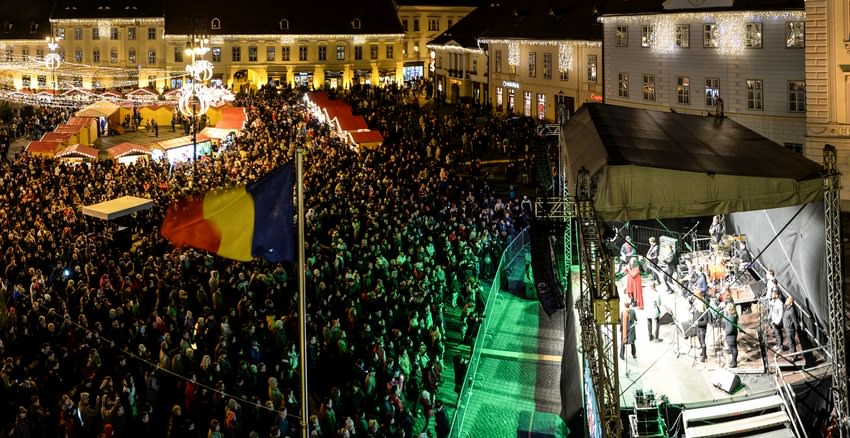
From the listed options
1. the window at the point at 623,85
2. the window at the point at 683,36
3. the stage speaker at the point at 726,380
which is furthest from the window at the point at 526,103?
the stage speaker at the point at 726,380

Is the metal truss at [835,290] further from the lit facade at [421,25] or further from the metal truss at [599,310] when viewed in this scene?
the lit facade at [421,25]

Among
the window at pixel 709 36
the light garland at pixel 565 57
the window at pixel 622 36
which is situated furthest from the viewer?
the light garland at pixel 565 57

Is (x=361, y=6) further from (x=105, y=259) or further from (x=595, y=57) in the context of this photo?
(x=105, y=259)

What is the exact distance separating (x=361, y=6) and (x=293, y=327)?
66828mm

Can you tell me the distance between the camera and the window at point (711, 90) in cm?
3567

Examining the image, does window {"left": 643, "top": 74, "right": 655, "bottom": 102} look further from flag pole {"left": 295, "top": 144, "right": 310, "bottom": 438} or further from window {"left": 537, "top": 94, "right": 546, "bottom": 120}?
flag pole {"left": 295, "top": 144, "right": 310, "bottom": 438}

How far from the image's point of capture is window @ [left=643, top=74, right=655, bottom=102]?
39.5 metres

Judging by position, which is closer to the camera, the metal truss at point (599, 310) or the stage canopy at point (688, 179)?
the metal truss at point (599, 310)

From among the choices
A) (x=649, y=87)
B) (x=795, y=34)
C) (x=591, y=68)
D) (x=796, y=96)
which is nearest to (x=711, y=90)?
(x=649, y=87)

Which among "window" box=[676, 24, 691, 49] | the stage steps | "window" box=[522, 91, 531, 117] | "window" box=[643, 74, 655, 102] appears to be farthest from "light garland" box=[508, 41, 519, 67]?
the stage steps

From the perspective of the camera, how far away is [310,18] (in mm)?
78125

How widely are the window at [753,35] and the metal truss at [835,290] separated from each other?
865 inches

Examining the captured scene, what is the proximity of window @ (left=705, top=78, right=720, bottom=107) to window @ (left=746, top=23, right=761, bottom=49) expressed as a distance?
2.18 metres

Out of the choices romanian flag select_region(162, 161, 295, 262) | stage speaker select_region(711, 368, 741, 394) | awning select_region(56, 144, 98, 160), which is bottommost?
stage speaker select_region(711, 368, 741, 394)
